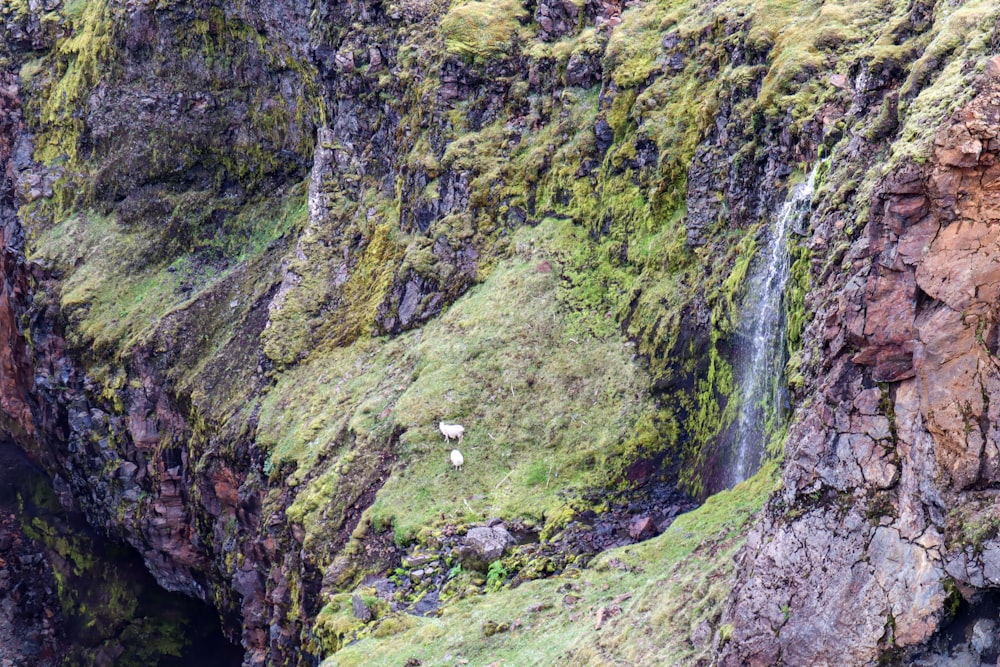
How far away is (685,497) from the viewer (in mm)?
24172

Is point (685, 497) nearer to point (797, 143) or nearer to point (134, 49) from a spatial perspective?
→ point (797, 143)

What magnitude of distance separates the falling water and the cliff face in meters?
0.55

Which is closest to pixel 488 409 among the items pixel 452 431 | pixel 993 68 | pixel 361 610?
pixel 452 431

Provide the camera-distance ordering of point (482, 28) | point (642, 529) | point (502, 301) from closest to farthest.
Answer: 1. point (642, 529)
2. point (502, 301)
3. point (482, 28)

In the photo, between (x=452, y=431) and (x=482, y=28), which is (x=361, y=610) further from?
(x=482, y=28)

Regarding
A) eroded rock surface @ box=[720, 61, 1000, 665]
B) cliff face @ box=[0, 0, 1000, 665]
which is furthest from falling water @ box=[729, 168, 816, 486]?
eroded rock surface @ box=[720, 61, 1000, 665]

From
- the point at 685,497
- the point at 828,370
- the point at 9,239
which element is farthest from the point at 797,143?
the point at 9,239

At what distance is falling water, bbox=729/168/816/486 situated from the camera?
21984 millimetres

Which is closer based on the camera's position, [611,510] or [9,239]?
[611,510]

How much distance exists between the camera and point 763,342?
22875 mm

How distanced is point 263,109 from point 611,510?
1215 inches

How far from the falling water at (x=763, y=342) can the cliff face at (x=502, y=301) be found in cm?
55

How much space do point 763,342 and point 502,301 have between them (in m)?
9.74

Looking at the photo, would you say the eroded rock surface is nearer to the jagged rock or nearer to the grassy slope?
the jagged rock
